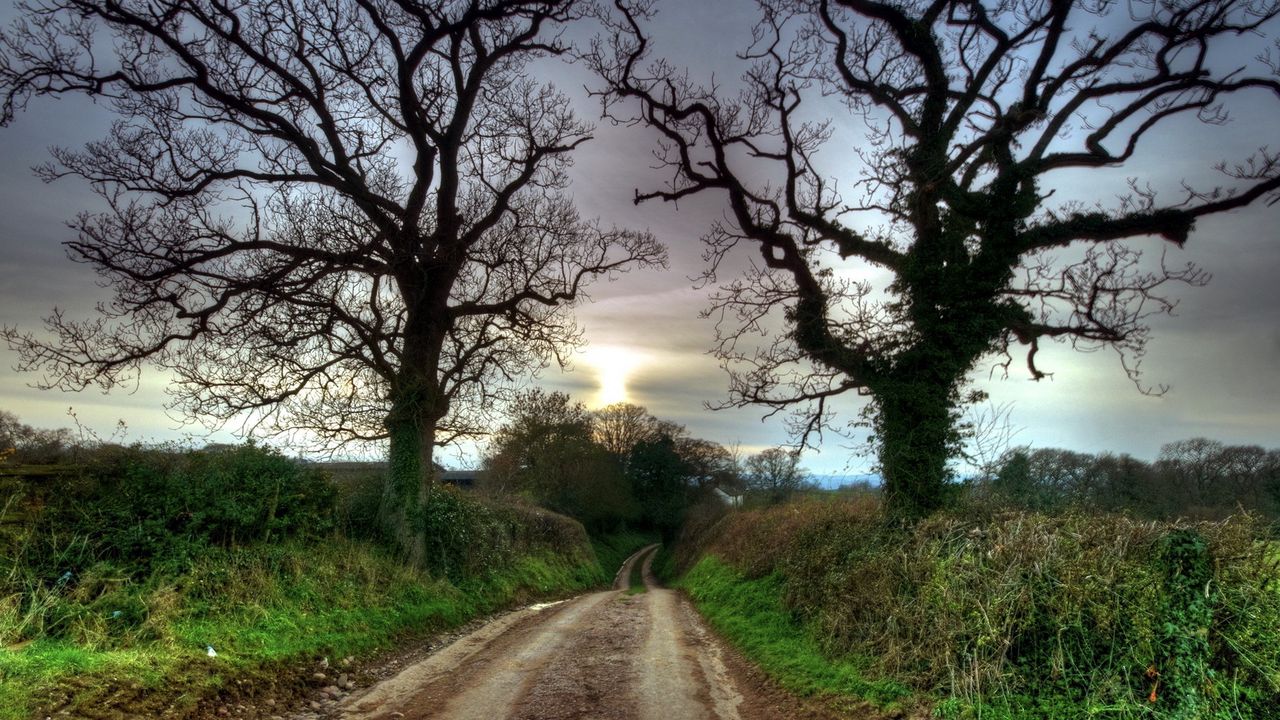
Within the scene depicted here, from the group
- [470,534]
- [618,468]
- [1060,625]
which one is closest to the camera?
[1060,625]

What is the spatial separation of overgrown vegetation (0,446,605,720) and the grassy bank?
6798mm

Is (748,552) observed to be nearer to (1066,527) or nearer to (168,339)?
(1066,527)

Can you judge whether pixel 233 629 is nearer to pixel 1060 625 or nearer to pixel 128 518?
pixel 128 518

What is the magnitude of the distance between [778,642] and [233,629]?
25.7 feet

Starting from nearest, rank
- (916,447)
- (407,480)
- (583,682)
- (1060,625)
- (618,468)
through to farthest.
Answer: (1060,625), (583,682), (916,447), (407,480), (618,468)

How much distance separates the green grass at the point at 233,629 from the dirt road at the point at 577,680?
3.81 feet

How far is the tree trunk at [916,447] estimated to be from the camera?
11625mm

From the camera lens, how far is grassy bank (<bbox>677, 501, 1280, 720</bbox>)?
5504mm

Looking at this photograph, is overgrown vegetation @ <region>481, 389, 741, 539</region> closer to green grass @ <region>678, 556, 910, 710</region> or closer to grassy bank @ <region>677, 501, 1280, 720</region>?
green grass @ <region>678, 556, 910, 710</region>

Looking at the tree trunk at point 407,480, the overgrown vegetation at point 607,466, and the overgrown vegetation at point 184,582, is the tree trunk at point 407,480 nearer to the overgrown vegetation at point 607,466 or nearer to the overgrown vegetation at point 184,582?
the overgrown vegetation at point 184,582

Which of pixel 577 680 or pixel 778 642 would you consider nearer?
pixel 577 680

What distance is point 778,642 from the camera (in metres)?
10.3

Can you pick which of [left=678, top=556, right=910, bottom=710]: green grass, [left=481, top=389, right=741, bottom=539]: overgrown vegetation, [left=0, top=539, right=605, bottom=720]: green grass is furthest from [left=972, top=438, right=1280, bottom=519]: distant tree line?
[left=481, top=389, right=741, bottom=539]: overgrown vegetation

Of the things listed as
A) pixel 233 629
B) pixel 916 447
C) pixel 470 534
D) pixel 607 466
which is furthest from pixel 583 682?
pixel 607 466
